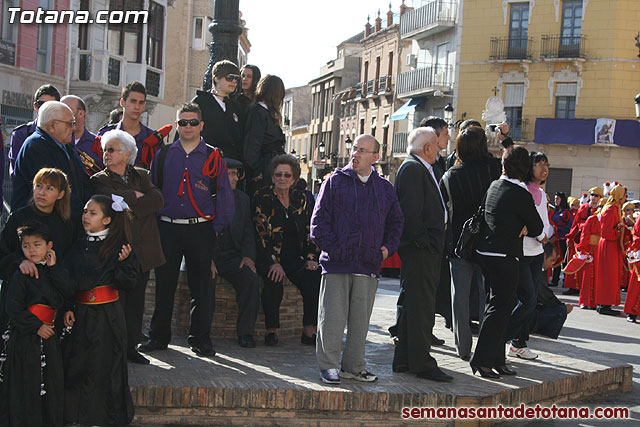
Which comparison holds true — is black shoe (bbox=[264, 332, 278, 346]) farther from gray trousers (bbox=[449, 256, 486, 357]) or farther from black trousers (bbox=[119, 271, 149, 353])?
gray trousers (bbox=[449, 256, 486, 357])

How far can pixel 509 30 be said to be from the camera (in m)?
40.1

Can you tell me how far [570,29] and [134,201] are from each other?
117ft

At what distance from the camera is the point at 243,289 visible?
7.98m

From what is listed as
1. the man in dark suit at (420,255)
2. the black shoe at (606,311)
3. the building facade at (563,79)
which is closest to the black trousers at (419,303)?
the man in dark suit at (420,255)

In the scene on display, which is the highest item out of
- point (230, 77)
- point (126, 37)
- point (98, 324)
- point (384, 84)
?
point (384, 84)

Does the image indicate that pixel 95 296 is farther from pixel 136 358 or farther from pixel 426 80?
pixel 426 80

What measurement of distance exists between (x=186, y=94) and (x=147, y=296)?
34.3 metres

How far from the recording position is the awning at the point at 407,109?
45319 mm

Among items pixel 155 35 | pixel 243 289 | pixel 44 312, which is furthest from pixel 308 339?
pixel 155 35

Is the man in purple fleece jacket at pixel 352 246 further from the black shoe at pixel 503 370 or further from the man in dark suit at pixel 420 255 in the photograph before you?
the black shoe at pixel 503 370

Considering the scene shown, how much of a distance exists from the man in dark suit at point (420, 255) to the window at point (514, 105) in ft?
109

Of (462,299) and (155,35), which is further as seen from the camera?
(155,35)

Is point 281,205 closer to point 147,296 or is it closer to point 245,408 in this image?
point 147,296

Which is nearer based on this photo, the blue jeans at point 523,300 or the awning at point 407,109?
the blue jeans at point 523,300
